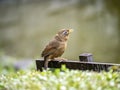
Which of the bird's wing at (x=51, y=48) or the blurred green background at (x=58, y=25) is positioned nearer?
the bird's wing at (x=51, y=48)

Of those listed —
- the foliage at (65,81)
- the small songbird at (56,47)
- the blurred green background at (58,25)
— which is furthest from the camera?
the blurred green background at (58,25)

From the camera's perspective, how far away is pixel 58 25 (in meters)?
14.6

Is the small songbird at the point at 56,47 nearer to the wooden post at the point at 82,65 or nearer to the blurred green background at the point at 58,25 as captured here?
the wooden post at the point at 82,65

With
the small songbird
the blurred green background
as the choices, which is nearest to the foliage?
the small songbird

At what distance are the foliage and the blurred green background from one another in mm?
9118

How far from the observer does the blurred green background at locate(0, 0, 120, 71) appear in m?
13.9

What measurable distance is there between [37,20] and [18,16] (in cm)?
63

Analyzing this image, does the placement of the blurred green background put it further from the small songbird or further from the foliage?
the foliage

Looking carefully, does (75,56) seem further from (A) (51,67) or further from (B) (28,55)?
(A) (51,67)

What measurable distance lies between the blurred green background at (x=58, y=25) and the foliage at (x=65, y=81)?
9.12 meters

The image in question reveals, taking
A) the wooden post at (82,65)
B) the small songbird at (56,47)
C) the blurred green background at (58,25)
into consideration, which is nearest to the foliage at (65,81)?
the wooden post at (82,65)

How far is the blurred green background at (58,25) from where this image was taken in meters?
13.9

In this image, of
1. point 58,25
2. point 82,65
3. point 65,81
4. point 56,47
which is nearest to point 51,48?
point 56,47

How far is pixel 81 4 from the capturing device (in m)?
14.9
